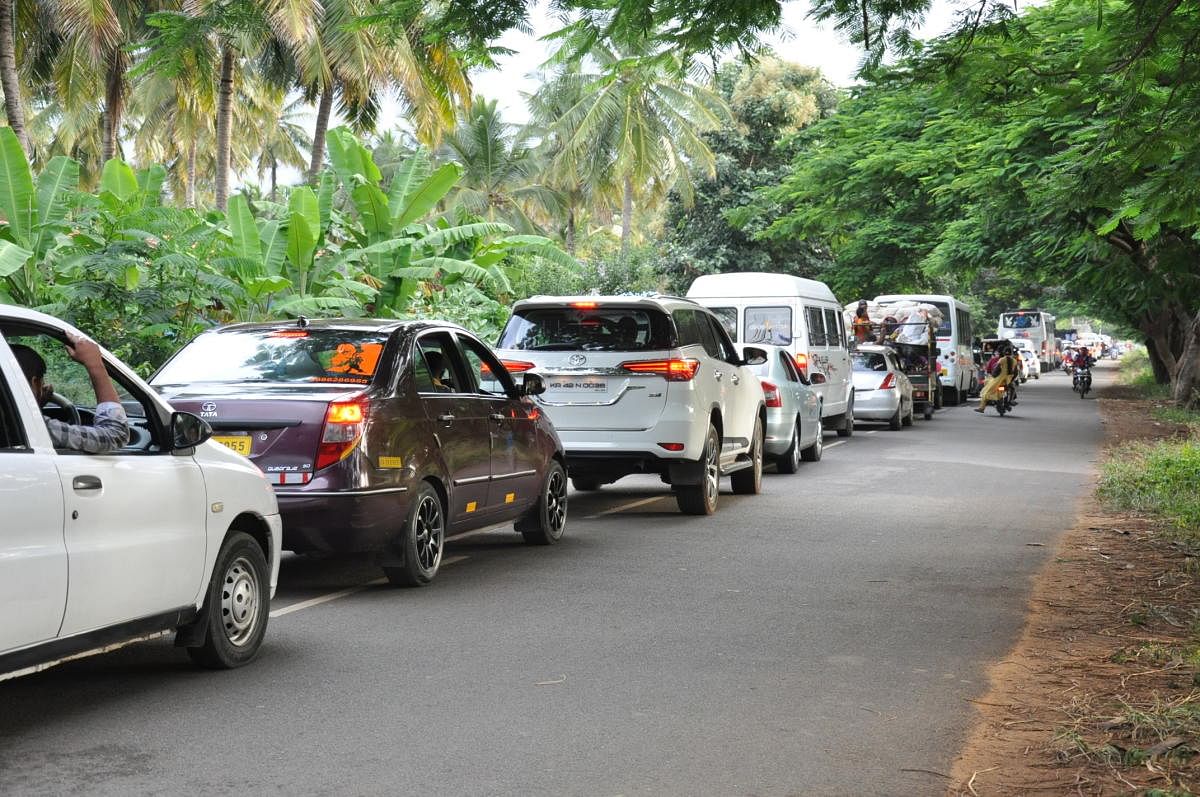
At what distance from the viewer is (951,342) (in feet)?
132

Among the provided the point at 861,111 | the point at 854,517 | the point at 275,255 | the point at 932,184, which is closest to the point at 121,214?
the point at 275,255

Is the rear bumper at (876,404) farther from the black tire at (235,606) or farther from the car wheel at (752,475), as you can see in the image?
the black tire at (235,606)

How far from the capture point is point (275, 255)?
19094 millimetres

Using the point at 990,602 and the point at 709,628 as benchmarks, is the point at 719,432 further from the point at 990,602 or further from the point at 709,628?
the point at 709,628

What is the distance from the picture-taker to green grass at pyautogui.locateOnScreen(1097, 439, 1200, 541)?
12828 mm

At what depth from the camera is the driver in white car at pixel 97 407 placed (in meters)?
5.52

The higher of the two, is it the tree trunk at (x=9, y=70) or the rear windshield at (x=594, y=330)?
the tree trunk at (x=9, y=70)

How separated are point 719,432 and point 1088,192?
169 inches

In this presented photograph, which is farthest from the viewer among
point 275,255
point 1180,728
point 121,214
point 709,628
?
point 275,255

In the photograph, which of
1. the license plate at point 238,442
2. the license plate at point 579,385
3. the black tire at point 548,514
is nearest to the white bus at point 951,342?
the license plate at point 579,385

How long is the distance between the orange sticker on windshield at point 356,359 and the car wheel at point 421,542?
32.4 inches

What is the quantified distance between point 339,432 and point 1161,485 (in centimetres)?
1003

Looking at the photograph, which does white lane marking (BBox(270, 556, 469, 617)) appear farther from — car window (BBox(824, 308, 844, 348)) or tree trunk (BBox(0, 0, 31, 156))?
tree trunk (BBox(0, 0, 31, 156))

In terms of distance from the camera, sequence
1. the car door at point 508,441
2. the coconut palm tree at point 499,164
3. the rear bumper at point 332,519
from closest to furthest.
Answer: the rear bumper at point 332,519 → the car door at point 508,441 → the coconut palm tree at point 499,164
